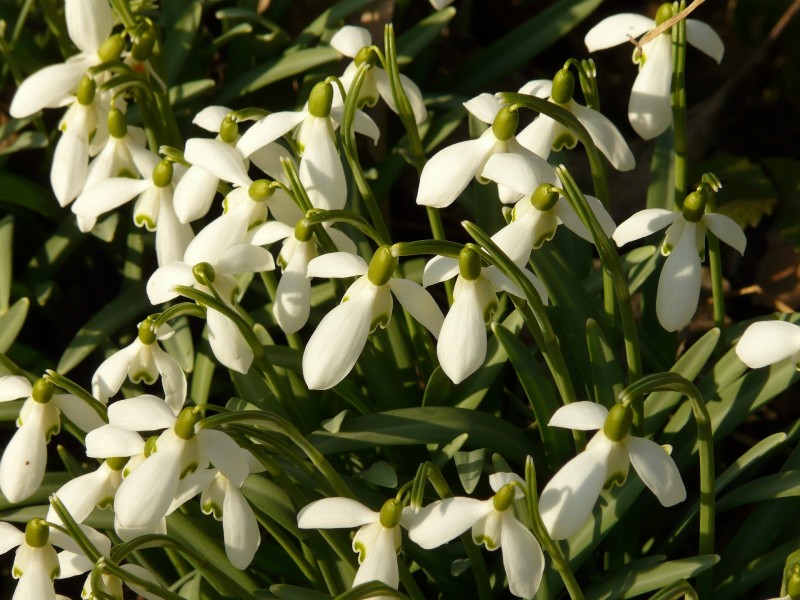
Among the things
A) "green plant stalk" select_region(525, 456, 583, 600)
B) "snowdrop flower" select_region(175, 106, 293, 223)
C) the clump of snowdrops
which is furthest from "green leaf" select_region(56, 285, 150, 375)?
"green plant stalk" select_region(525, 456, 583, 600)

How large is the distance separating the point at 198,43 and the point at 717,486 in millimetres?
1387

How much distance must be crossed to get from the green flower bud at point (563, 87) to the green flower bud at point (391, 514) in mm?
551

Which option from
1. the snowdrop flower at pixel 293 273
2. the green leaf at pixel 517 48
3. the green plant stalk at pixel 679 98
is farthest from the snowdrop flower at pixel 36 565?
the green leaf at pixel 517 48

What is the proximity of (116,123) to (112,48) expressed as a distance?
136 mm

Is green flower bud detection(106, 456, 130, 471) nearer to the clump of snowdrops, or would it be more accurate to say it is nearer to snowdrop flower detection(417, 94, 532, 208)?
the clump of snowdrops

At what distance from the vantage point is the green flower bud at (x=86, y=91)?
142 centimetres

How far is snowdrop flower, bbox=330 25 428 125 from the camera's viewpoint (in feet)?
4.54

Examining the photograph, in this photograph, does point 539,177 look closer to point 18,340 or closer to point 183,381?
point 183,381

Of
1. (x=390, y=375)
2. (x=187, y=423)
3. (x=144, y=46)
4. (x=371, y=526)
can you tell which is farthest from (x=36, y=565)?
(x=144, y=46)

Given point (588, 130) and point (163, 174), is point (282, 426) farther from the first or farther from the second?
point (588, 130)

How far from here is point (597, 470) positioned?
1.02 m

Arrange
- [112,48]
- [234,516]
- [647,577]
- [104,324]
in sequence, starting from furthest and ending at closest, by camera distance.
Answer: [104,324], [112,48], [647,577], [234,516]

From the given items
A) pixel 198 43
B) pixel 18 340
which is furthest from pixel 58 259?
pixel 198 43

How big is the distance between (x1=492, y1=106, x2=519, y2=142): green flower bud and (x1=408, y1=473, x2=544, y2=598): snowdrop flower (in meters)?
0.41
